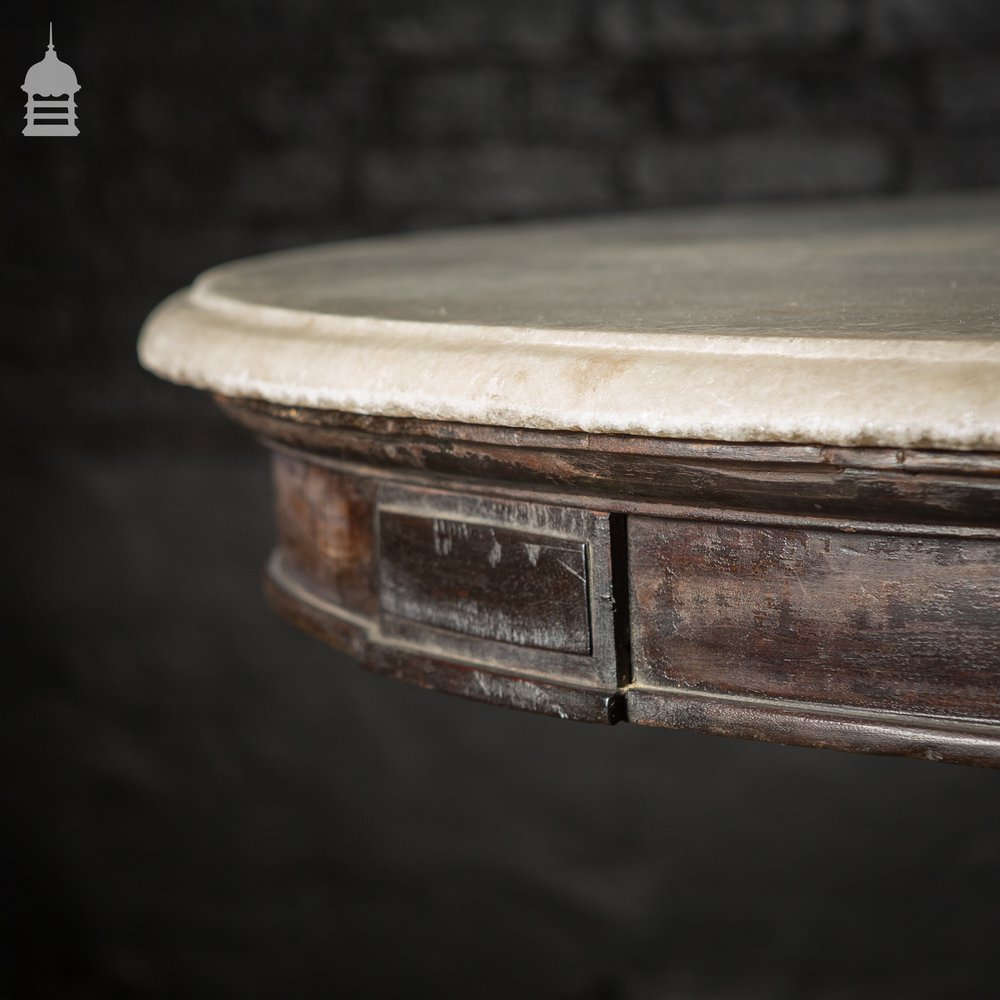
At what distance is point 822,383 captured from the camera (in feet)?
1.27

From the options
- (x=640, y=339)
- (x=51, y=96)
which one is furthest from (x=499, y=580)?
(x=51, y=96)

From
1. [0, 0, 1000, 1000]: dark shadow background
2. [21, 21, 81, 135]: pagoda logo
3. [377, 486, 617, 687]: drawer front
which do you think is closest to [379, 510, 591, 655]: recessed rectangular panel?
[377, 486, 617, 687]: drawer front

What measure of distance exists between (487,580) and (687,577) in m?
0.08

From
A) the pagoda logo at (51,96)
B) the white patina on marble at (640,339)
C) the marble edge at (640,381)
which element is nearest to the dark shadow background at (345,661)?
the pagoda logo at (51,96)

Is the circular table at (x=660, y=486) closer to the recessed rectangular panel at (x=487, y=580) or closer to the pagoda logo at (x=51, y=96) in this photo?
the recessed rectangular panel at (x=487, y=580)

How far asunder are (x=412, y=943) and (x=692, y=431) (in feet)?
4.52

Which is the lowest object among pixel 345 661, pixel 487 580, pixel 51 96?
pixel 345 661

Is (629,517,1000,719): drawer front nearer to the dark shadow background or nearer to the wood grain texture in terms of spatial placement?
the wood grain texture

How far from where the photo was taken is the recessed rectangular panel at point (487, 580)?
479mm

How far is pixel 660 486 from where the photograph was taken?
0.44m

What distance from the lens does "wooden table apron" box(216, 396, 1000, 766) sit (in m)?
0.41

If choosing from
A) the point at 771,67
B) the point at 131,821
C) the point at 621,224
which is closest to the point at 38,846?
the point at 131,821

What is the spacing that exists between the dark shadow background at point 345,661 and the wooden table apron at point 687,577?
1049mm

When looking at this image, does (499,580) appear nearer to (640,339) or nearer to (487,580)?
(487,580)
